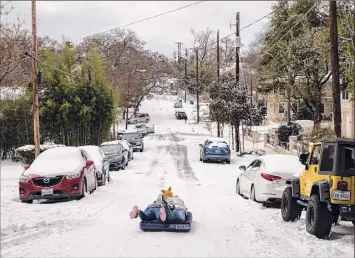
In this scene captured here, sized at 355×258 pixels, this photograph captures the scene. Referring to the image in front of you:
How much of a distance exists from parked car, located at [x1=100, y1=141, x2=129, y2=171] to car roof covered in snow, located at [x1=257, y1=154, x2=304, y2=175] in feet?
35.7

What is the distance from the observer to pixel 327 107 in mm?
35312

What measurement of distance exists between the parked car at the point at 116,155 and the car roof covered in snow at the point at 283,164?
10.9 meters

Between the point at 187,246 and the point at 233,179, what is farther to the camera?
the point at 233,179

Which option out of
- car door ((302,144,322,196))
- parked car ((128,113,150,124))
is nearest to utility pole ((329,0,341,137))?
car door ((302,144,322,196))

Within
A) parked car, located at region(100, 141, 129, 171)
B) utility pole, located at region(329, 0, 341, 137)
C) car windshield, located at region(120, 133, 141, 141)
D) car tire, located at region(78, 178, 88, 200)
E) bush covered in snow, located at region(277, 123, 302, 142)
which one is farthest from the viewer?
car windshield, located at region(120, 133, 141, 141)

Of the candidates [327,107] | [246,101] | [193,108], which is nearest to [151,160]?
[246,101]

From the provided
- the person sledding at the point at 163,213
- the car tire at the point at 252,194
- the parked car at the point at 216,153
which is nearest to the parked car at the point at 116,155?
the parked car at the point at 216,153

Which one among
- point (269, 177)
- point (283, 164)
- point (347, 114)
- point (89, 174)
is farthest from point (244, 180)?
A: point (347, 114)

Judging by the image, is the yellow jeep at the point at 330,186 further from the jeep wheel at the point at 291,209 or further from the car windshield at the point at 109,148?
the car windshield at the point at 109,148

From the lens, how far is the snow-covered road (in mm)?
6906

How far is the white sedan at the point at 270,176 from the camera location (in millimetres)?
11508

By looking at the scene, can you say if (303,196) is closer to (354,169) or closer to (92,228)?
(354,169)

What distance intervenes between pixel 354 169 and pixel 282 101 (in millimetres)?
29719

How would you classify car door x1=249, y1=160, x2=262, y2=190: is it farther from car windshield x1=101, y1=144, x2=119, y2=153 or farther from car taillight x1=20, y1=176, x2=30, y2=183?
car windshield x1=101, y1=144, x2=119, y2=153
